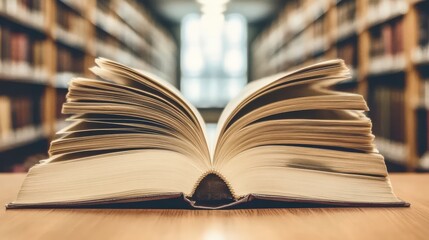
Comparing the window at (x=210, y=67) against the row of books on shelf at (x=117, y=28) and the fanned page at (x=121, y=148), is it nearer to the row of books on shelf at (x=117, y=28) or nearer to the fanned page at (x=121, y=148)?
the row of books on shelf at (x=117, y=28)

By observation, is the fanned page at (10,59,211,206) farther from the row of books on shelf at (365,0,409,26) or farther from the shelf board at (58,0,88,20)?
the shelf board at (58,0,88,20)

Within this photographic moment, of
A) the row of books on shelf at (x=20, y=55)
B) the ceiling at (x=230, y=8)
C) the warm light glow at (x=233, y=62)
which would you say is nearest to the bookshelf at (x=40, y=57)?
the row of books on shelf at (x=20, y=55)

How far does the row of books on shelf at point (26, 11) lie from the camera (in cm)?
232

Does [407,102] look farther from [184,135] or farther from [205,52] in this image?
[205,52]

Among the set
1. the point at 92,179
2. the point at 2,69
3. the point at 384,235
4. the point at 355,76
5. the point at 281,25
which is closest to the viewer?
the point at 384,235

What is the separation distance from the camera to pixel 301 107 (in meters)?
0.57

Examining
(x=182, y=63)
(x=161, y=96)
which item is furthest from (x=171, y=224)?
(x=182, y=63)

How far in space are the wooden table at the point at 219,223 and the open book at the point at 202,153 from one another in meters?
0.02

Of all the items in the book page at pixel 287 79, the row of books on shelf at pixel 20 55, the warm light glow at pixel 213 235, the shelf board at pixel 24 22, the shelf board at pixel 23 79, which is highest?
the shelf board at pixel 24 22

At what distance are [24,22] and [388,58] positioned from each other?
205cm

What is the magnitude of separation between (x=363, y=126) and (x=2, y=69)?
2.17m

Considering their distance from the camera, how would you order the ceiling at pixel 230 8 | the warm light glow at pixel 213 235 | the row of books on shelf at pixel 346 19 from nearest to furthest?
the warm light glow at pixel 213 235, the row of books on shelf at pixel 346 19, the ceiling at pixel 230 8

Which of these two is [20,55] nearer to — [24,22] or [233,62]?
[24,22]

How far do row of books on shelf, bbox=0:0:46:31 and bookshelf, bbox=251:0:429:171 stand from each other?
6.50 ft
